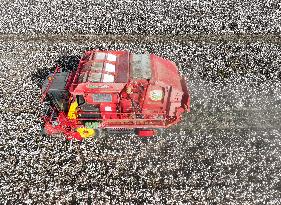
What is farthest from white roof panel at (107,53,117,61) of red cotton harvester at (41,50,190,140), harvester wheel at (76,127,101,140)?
harvester wheel at (76,127,101,140)

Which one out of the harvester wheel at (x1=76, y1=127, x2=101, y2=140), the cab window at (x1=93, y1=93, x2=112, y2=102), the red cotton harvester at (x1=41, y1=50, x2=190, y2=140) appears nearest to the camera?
the red cotton harvester at (x1=41, y1=50, x2=190, y2=140)

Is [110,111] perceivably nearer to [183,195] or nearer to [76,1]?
[183,195]

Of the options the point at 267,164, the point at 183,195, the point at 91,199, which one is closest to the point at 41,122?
the point at 91,199

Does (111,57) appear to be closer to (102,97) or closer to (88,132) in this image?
(102,97)

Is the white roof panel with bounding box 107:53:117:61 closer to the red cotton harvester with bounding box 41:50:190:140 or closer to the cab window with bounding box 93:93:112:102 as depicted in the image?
the red cotton harvester with bounding box 41:50:190:140

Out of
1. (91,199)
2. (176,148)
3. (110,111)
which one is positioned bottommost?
(91,199)

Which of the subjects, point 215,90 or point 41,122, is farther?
point 215,90

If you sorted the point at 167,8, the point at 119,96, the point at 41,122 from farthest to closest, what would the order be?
1. the point at 167,8
2. the point at 41,122
3. the point at 119,96

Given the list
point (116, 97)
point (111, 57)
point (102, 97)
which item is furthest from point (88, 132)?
point (111, 57)

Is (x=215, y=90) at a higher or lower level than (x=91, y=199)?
higher

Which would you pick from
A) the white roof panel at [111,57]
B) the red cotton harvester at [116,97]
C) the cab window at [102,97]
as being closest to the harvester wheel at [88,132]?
the red cotton harvester at [116,97]
